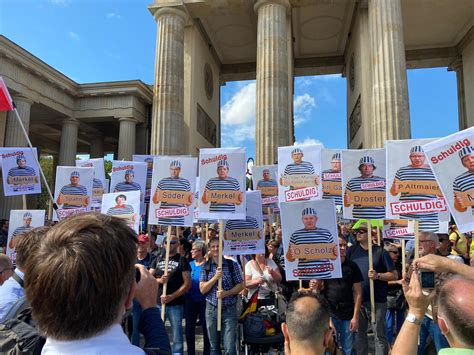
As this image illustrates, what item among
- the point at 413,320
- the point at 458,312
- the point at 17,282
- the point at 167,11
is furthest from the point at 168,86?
the point at 458,312

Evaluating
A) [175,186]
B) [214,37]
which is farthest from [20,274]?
[214,37]

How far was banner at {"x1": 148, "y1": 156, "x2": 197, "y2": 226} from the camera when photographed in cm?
704

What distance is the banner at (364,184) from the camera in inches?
Result: 284

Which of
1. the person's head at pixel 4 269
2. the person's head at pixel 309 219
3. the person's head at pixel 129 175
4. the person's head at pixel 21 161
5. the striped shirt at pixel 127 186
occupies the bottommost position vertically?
the person's head at pixel 4 269

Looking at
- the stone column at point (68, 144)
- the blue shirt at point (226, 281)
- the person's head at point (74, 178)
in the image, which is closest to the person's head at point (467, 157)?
the blue shirt at point (226, 281)

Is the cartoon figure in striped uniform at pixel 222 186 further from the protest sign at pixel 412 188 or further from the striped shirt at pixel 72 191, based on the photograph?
the striped shirt at pixel 72 191

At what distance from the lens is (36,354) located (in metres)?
1.99

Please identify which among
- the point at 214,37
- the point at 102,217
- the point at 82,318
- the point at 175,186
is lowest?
the point at 82,318

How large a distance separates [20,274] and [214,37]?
2821 centimetres

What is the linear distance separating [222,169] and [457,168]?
11.7 ft

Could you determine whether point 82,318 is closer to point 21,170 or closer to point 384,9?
point 21,170

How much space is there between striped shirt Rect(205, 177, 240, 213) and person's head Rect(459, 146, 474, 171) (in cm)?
335

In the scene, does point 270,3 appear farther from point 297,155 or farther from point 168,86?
point 297,155

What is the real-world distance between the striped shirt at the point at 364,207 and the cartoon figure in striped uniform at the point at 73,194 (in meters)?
6.18
